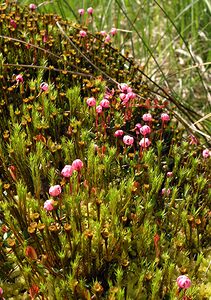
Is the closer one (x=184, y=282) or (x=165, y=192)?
(x=184, y=282)

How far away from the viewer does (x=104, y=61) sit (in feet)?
15.3

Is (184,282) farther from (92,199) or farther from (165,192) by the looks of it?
(92,199)

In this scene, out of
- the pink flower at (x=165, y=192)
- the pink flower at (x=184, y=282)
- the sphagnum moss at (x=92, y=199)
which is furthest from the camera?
the pink flower at (x=165, y=192)

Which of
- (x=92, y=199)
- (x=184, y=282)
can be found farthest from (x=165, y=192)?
(x=184, y=282)

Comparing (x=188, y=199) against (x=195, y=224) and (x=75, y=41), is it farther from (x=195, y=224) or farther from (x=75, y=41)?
(x=75, y=41)

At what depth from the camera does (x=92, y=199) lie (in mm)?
3211

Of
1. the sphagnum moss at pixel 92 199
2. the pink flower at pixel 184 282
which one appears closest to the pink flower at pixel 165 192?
the sphagnum moss at pixel 92 199

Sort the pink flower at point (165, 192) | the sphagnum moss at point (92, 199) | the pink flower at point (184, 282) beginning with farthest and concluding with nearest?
the pink flower at point (165, 192) → the sphagnum moss at point (92, 199) → the pink flower at point (184, 282)

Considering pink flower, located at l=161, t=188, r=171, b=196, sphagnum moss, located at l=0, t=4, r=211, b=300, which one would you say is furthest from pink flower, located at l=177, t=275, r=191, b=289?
pink flower, located at l=161, t=188, r=171, b=196

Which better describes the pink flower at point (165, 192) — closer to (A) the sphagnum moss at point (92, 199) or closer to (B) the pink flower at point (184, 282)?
(A) the sphagnum moss at point (92, 199)

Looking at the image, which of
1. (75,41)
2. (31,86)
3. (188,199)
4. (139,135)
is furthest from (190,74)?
(188,199)

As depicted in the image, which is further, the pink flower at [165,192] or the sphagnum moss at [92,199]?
the pink flower at [165,192]

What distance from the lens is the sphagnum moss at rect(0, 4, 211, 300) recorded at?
260 centimetres

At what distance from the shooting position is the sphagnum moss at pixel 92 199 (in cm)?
260
